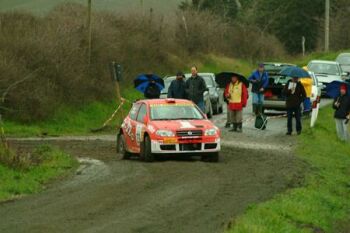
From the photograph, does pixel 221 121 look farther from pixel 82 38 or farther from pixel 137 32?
pixel 137 32

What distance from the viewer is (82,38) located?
36.1 m

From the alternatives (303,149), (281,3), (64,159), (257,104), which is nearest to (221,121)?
(257,104)

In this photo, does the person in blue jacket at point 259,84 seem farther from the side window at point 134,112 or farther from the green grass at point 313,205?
the side window at point 134,112

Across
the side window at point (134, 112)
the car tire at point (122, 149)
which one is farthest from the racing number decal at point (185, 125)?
the car tire at point (122, 149)

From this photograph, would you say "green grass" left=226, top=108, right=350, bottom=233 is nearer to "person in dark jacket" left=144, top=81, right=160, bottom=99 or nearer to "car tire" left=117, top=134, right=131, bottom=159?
"car tire" left=117, top=134, right=131, bottom=159

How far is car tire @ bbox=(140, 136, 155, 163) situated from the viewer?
19328 millimetres

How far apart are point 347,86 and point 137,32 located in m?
22.0

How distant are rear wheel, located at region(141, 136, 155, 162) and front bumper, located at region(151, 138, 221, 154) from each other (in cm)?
15

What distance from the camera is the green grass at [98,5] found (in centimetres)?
4598

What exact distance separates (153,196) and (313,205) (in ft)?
8.93

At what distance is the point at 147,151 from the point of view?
763 inches

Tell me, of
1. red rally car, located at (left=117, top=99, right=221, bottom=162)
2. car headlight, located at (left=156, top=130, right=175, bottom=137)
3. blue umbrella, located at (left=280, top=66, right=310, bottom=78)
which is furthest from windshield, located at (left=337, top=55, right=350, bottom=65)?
car headlight, located at (left=156, top=130, right=175, bottom=137)

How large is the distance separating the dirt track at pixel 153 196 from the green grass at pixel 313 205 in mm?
332

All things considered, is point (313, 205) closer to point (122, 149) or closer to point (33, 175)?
point (33, 175)
